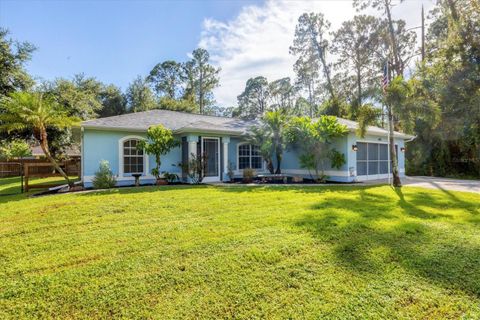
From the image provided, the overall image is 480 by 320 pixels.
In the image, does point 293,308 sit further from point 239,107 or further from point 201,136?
point 239,107

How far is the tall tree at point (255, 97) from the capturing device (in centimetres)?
4347

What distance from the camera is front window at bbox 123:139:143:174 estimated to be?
40.1 ft

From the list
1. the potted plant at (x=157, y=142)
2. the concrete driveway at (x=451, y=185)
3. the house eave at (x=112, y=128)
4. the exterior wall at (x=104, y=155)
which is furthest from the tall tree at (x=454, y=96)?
the exterior wall at (x=104, y=155)

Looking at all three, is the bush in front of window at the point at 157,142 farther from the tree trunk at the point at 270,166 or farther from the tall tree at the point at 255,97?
the tall tree at the point at 255,97

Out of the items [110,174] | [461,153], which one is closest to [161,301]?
[110,174]

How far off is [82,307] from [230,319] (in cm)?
160

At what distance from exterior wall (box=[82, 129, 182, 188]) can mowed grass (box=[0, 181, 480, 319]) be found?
4.95 meters

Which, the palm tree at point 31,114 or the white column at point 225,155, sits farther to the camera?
the white column at point 225,155

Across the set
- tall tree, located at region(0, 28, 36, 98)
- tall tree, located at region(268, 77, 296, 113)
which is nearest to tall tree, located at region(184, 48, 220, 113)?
tall tree, located at region(268, 77, 296, 113)

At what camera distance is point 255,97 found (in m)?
44.1

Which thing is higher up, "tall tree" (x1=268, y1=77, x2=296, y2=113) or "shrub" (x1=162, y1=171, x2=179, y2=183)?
"tall tree" (x1=268, y1=77, x2=296, y2=113)

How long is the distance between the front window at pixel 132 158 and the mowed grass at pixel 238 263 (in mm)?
5817

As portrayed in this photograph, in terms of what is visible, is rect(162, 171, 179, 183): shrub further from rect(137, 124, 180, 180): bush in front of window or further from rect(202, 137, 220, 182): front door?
rect(202, 137, 220, 182): front door

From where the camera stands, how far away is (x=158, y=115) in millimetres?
15469
